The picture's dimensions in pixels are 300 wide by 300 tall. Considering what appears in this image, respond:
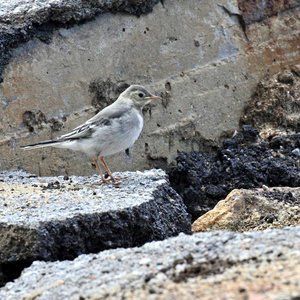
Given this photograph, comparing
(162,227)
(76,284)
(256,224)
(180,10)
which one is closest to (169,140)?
(180,10)

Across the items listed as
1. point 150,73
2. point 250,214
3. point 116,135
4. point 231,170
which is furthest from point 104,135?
point 231,170

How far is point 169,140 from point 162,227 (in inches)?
104

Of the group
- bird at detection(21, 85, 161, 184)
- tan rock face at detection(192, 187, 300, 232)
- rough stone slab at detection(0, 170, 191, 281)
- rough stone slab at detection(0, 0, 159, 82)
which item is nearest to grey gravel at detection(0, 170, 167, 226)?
rough stone slab at detection(0, 170, 191, 281)

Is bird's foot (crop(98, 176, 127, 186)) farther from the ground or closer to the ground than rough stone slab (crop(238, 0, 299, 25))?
closer to the ground

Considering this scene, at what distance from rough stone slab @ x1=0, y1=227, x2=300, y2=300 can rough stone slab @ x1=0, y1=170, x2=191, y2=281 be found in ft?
1.15

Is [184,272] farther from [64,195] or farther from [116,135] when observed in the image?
[116,135]

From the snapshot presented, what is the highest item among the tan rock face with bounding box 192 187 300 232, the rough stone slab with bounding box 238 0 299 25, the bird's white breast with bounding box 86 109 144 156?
the rough stone slab with bounding box 238 0 299 25

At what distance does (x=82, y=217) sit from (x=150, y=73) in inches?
127

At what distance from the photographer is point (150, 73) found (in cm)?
762

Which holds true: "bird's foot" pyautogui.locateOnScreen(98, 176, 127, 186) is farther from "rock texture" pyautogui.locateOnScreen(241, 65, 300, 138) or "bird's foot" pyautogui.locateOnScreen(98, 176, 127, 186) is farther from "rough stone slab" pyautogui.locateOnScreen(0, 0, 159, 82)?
"rock texture" pyautogui.locateOnScreen(241, 65, 300, 138)

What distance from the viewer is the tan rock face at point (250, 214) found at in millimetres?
5883

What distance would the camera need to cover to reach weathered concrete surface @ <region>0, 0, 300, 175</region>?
22.8ft

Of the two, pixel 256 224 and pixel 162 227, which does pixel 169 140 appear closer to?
pixel 256 224

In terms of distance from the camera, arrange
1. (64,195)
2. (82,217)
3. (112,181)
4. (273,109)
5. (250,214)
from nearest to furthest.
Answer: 1. (82,217)
2. (64,195)
3. (250,214)
4. (112,181)
5. (273,109)
